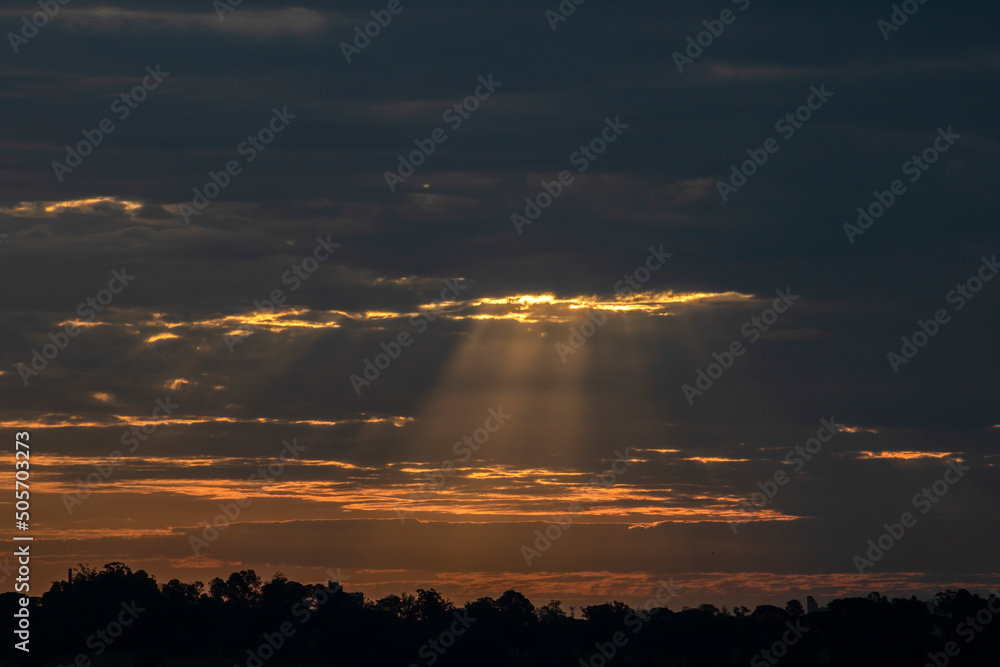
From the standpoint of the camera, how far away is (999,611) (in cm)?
19550

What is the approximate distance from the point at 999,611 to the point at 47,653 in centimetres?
16341

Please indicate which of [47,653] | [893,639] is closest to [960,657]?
[893,639]

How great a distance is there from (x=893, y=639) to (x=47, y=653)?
142 metres

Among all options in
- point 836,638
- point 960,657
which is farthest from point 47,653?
point 960,657

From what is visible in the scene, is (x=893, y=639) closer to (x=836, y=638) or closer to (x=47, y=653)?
(x=836, y=638)

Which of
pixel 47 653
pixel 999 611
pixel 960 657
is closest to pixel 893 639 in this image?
pixel 960 657

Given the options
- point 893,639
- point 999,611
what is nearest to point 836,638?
point 893,639

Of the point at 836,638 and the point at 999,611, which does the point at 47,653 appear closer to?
the point at 836,638

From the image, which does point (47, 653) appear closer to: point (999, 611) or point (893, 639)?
point (893, 639)

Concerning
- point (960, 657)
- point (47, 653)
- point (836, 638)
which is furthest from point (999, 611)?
point (47, 653)

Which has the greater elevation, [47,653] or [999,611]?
[999,611]

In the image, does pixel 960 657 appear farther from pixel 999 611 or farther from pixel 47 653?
pixel 47 653

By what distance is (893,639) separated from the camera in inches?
7382

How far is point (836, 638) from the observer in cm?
19612
